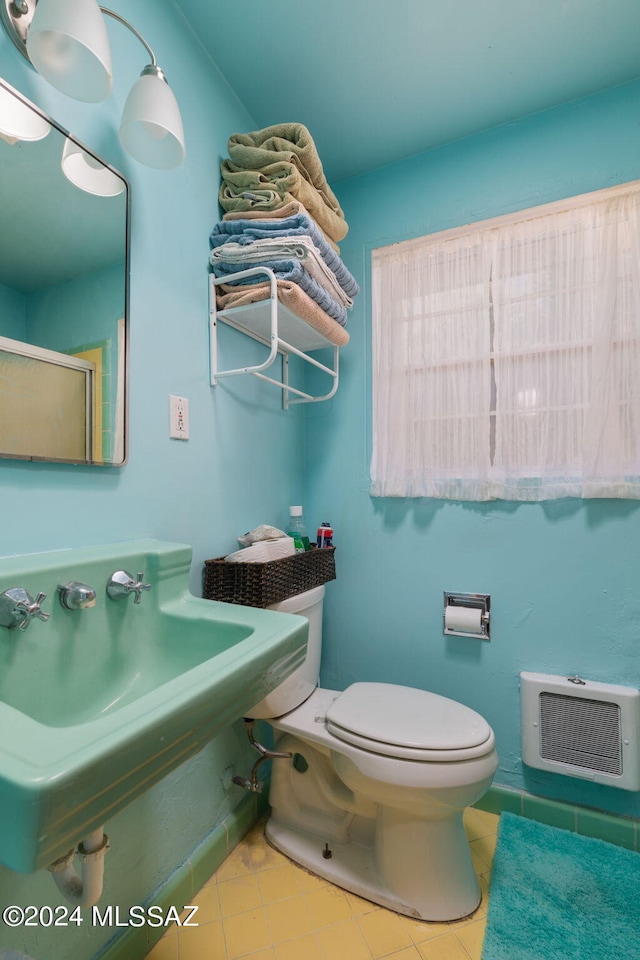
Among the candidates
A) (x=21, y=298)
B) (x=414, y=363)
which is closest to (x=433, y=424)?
(x=414, y=363)

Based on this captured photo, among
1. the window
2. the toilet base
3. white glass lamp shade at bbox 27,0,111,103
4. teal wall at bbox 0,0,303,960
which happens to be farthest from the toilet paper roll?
white glass lamp shade at bbox 27,0,111,103

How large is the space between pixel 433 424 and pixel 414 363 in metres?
0.24

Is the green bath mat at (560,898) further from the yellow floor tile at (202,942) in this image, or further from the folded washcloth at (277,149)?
the folded washcloth at (277,149)

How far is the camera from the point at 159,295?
1032 mm

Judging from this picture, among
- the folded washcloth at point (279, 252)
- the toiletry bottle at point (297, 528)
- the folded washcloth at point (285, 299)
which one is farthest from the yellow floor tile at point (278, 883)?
the folded washcloth at point (279, 252)

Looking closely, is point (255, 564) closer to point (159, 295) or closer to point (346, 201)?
point (159, 295)

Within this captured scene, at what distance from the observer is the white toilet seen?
3.23 ft

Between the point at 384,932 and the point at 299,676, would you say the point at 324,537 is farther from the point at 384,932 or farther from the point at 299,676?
the point at 384,932

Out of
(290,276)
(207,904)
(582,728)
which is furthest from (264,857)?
(290,276)

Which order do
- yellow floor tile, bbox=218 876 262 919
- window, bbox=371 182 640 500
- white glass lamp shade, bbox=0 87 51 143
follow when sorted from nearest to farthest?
white glass lamp shade, bbox=0 87 51 143
yellow floor tile, bbox=218 876 262 919
window, bbox=371 182 640 500

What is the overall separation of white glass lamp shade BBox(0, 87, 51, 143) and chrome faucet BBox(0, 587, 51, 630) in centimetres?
78

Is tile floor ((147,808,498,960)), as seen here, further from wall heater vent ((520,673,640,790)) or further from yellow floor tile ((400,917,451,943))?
wall heater vent ((520,673,640,790))

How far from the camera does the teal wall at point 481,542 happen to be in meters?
1.28

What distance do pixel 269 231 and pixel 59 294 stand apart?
0.58 meters
